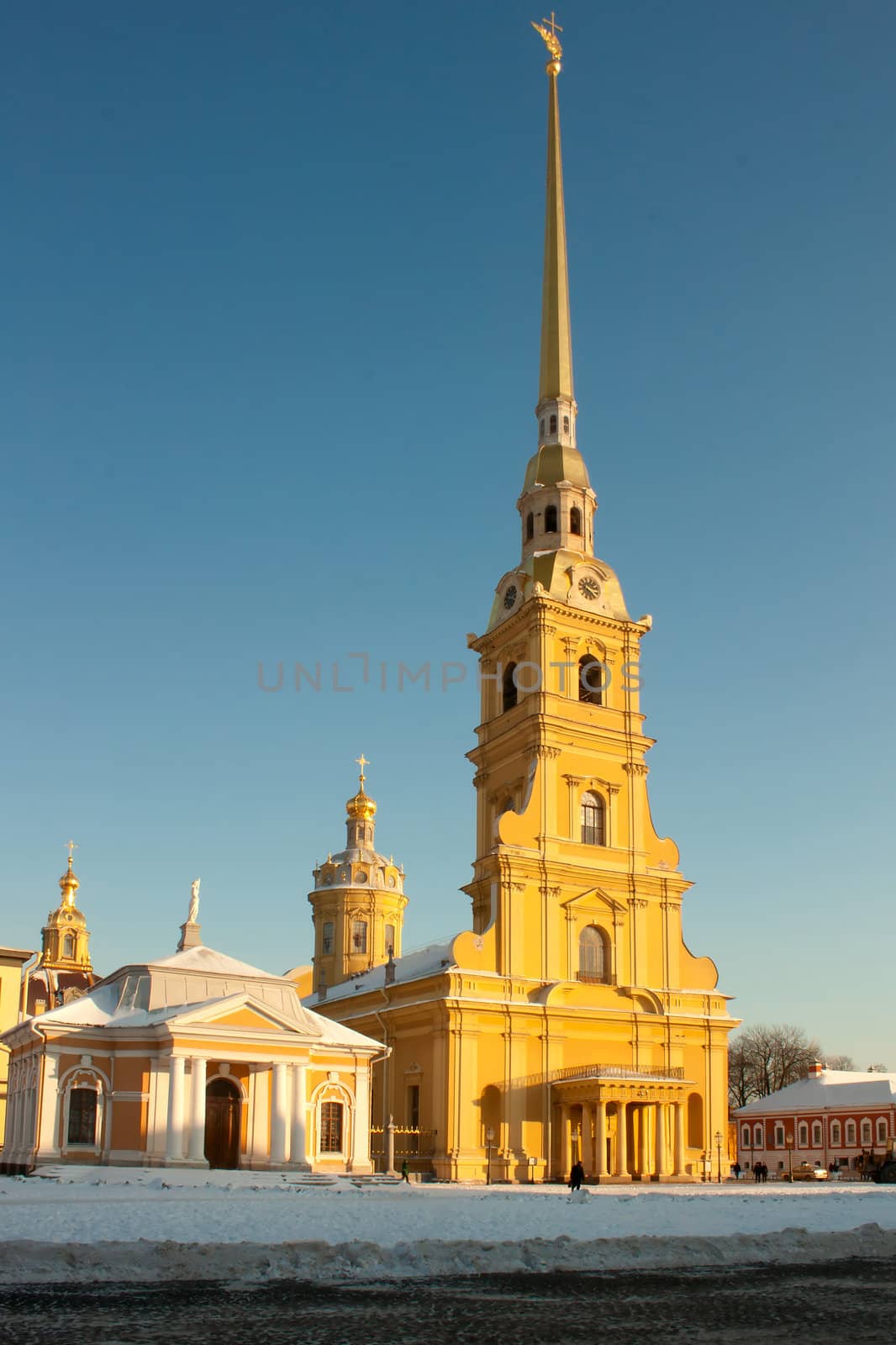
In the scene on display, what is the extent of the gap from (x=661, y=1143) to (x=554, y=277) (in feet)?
127

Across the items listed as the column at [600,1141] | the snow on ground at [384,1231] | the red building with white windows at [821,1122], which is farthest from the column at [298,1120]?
the red building with white windows at [821,1122]

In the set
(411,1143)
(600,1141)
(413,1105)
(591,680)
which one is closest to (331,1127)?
(411,1143)

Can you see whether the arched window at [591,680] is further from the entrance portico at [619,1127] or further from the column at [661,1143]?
the column at [661,1143]

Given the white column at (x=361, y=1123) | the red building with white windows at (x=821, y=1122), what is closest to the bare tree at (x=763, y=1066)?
the red building with white windows at (x=821, y=1122)

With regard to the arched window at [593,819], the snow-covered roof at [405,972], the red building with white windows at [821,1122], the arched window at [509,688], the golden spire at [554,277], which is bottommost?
the red building with white windows at [821,1122]

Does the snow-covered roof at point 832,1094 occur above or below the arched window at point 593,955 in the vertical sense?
below

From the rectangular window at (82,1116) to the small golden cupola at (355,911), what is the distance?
35.7m

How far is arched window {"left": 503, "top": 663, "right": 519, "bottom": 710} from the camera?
53.8m

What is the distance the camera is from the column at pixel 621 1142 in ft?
145

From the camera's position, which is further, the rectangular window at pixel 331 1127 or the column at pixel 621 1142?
the column at pixel 621 1142

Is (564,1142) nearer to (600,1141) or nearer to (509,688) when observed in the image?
(600,1141)

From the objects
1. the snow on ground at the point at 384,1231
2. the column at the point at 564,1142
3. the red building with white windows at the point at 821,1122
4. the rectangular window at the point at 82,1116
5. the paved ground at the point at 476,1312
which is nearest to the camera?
the paved ground at the point at 476,1312

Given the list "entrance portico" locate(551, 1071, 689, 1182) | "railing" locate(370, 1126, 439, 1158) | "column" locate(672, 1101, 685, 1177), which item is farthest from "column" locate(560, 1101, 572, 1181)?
"railing" locate(370, 1126, 439, 1158)

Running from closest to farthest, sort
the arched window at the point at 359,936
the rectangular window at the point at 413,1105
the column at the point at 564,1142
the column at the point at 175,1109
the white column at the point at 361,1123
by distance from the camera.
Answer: the column at the point at 175,1109
the white column at the point at 361,1123
the column at the point at 564,1142
the rectangular window at the point at 413,1105
the arched window at the point at 359,936
